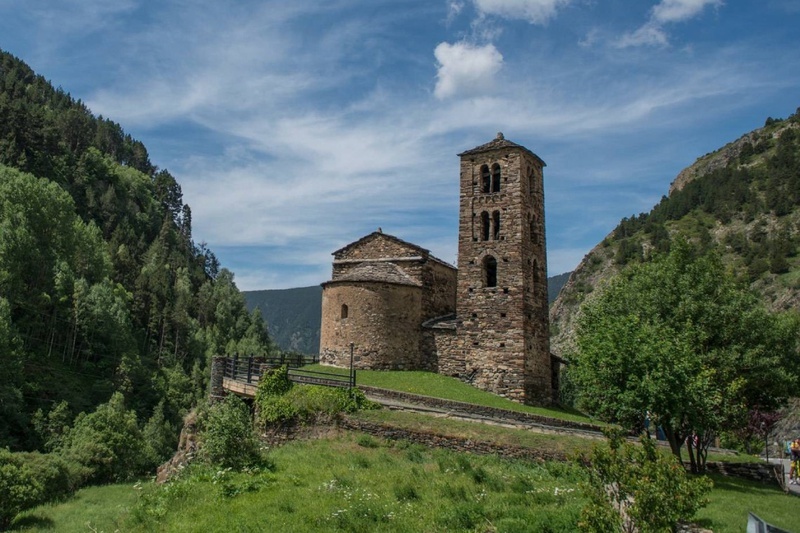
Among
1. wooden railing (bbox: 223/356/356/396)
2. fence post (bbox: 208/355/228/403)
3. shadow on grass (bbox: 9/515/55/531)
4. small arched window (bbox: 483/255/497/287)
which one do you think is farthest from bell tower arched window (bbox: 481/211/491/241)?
shadow on grass (bbox: 9/515/55/531)

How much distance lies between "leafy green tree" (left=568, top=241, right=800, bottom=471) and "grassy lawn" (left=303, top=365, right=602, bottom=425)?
6991 millimetres

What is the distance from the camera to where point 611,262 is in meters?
140

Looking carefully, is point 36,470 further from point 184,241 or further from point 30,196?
point 184,241

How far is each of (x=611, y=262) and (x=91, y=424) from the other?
117 metres

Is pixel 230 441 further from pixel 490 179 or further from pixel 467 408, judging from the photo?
pixel 490 179

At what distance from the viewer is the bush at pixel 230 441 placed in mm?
16812

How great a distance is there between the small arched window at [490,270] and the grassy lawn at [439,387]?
6.12 meters

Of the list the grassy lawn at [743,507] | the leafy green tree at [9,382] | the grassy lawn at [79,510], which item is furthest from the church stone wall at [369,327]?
the leafy green tree at [9,382]

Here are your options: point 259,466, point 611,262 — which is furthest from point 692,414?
point 611,262

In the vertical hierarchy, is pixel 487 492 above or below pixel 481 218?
below

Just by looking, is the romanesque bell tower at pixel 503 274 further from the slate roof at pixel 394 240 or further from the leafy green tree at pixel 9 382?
the leafy green tree at pixel 9 382

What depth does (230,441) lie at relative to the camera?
666 inches

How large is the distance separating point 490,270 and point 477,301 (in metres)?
2.52

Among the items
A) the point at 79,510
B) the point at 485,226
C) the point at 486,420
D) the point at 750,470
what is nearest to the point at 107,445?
the point at 79,510
